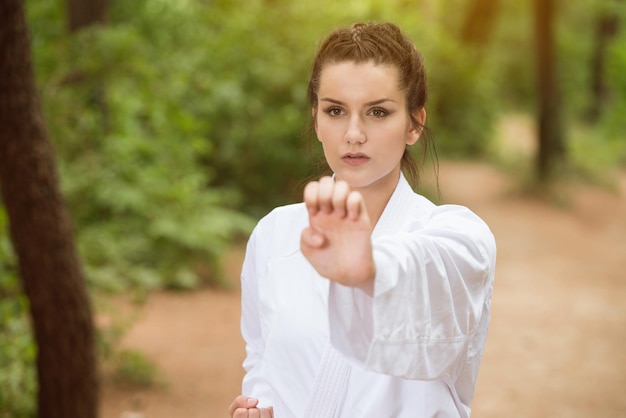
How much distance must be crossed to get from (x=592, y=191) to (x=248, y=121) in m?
7.55

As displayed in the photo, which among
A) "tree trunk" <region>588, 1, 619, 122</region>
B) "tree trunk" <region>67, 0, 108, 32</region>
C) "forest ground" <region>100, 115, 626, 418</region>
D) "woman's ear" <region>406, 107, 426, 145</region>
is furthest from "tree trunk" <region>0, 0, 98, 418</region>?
"tree trunk" <region>588, 1, 619, 122</region>

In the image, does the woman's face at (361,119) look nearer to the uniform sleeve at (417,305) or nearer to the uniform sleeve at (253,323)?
the uniform sleeve at (417,305)

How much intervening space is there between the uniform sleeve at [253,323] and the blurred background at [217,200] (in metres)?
0.37

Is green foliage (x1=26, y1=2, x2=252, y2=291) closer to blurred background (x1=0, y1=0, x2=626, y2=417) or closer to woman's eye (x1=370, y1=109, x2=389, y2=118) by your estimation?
blurred background (x1=0, y1=0, x2=626, y2=417)

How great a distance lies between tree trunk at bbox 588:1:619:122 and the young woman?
1015 inches

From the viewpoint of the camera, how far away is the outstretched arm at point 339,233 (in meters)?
1.33

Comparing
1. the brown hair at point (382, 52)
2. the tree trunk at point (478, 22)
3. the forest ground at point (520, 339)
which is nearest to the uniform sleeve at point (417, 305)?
the brown hair at point (382, 52)

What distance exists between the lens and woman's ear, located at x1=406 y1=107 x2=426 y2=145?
189cm

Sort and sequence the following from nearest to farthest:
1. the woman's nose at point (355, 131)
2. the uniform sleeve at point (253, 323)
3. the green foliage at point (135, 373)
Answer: the woman's nose at point (355, 131), the uniform sleeve at point (253, 323), the green foliage at point (135, 373)

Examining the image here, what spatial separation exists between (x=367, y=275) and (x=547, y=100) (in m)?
14.8

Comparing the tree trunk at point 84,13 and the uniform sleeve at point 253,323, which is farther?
the tree trunk at point 84,13

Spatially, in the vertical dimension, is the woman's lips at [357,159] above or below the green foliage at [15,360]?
above

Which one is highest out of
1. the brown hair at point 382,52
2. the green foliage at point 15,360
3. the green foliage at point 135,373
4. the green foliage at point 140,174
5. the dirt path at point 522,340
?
the brown hair at point 382,52

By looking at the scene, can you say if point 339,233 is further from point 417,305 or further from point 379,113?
point 379,113
